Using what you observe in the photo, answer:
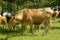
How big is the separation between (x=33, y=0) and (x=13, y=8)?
2.16 meters

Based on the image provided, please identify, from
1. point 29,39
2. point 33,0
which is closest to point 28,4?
point 33,0

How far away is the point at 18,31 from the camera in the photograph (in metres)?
17.3

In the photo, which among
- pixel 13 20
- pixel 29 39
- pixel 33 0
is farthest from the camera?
pixel 33 0

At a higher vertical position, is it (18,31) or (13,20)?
(13,20)

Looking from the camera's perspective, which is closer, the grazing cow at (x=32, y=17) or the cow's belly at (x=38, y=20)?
the grazing cow at (x=32, y=17)

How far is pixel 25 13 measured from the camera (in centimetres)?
1598

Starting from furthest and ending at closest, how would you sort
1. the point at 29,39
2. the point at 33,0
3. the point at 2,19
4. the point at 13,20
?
the point at 33,0
the point at 2,19
the point at 13,20
the point at 29,39

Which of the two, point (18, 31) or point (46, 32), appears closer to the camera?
point (46, 32)

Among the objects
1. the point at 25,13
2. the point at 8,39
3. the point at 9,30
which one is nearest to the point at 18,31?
the point at 9,30

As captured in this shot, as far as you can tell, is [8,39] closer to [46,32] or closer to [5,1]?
[46,32]

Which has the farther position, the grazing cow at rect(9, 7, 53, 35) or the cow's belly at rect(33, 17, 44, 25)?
the cow's belly at rect(33, 17, 44, 25)

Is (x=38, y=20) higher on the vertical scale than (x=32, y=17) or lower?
lower

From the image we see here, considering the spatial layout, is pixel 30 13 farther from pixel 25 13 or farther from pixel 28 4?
pixel 28 4

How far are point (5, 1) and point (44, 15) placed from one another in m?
3.67
